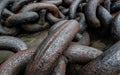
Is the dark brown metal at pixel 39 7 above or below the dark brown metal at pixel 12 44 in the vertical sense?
above

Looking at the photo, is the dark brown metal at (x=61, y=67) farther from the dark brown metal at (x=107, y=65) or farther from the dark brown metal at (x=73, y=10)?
the dark brown metal at (x=73, y=10)

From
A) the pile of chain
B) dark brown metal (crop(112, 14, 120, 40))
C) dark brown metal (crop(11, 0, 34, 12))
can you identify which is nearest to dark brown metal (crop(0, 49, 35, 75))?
the pile of chain

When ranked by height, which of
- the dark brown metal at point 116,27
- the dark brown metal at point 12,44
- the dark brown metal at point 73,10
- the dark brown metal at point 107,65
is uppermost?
the dark brown metal at point 107,65

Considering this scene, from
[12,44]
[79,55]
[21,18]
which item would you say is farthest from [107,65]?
[21,18]

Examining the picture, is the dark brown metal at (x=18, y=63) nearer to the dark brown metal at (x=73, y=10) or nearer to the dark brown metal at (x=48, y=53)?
the dark brown metal at (x=48, y=53)

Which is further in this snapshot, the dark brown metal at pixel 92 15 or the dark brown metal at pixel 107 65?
the dark brown metal at pixel 92 15

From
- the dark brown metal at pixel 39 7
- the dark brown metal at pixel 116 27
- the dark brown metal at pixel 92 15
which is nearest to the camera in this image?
the dark brown metal at pixel 116 27

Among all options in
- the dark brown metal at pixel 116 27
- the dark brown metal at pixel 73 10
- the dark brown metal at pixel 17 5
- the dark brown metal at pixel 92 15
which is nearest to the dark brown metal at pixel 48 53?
the dark brown metal at pixel 116 27

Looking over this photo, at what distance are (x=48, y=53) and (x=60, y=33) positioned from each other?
5.6 inches

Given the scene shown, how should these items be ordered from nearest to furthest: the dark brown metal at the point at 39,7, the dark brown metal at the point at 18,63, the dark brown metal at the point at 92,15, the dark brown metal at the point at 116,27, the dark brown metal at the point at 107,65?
1. the dark brown metal at the point at 107,65
2. the dark brown metal at the point at 18,63
3. the dark brown metal at the point at 116,27
4. the dark brown metal at the point at 92,15
5. the dark brown metal at the point at 39,7

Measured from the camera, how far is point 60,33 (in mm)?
1159

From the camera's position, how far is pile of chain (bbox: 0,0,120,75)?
1.05 m

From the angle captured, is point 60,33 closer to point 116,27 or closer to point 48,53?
point 48,53

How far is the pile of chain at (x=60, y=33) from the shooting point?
1052 millimetres
